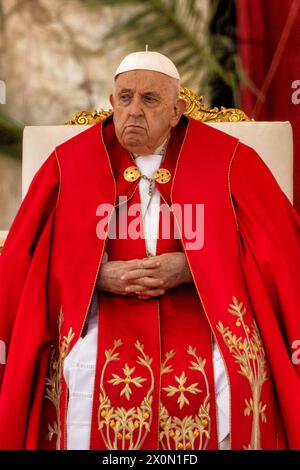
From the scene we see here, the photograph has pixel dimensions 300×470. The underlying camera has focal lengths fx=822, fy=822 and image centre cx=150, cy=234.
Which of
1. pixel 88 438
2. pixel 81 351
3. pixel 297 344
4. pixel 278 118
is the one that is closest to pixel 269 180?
pixel 297 344

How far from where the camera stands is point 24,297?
8.54 ft

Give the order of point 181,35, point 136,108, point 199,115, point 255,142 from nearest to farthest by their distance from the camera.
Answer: point 136,108
point 255,142
point 199,115
point 181,35

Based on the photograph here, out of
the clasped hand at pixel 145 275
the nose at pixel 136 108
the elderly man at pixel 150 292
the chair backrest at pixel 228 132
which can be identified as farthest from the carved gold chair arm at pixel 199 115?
the clasped hand at pixel 145 275

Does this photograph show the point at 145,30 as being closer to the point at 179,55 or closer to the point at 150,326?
the point at 179,55

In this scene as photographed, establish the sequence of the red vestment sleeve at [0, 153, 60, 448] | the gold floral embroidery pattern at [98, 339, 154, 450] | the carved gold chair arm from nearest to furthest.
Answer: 1. the gold floral embroidery pattern at [98, 339, 154, 450]
2. the red vestment sleeve at [0, 153, 60, 448]
3. the carved gold chair arm

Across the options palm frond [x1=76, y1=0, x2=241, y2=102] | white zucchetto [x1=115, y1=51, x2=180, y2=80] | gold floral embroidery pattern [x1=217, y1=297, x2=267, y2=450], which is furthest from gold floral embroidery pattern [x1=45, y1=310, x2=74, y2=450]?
palm frond [x1=76, y1=0, x2=241, y2=102]

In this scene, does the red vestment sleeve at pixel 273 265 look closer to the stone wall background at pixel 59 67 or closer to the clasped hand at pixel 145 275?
the clasped hand at pixel 145 275

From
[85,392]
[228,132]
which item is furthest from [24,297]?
[228,132]

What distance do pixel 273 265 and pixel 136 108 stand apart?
688 mm

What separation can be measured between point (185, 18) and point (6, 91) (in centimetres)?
102

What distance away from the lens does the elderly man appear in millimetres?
2412

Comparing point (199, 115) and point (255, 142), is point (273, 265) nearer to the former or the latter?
point (255, 142)

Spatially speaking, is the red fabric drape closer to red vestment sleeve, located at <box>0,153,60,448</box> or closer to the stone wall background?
the stone wall background

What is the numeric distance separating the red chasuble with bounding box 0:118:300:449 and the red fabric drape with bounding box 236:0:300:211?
1.36 metres
